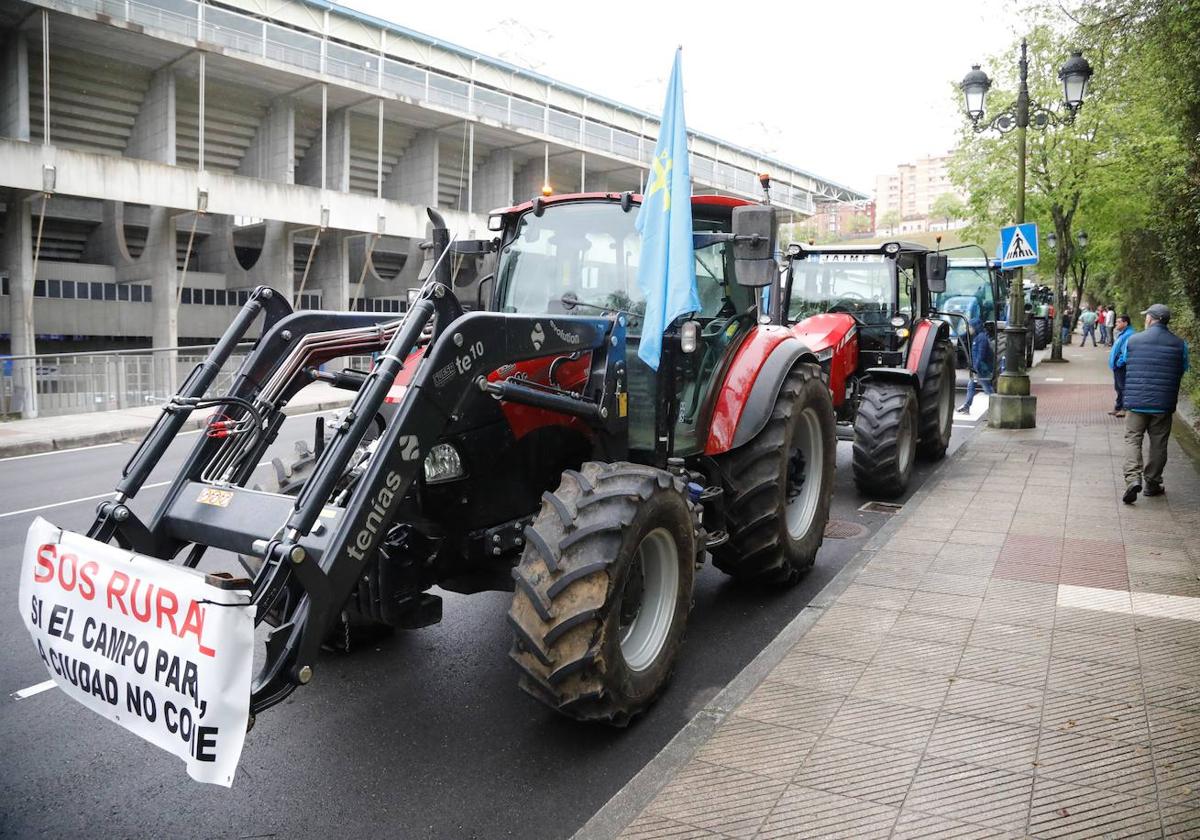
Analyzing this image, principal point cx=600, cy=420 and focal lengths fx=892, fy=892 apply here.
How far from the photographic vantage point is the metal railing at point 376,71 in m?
24.6

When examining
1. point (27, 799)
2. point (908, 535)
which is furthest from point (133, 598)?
point (908, 535)

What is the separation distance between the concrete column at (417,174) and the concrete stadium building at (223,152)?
0.24ft

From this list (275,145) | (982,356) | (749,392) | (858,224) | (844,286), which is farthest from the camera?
(858,224)

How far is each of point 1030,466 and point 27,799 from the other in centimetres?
1029

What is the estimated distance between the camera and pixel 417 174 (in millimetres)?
33719

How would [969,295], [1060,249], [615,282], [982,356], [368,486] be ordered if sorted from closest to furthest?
[368,486], [615,282], [982,356], [969,295], [1060,249]

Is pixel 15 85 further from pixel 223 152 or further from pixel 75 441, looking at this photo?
pixel 75 441

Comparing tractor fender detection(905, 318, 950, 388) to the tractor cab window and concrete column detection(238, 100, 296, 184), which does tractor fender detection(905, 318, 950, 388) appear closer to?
the tractor cab window

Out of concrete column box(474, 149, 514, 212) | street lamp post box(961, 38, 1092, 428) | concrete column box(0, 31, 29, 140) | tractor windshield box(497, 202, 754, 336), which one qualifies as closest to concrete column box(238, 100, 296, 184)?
concrete column box(0, 31, 29, 140)

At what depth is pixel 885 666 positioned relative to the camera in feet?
15.6

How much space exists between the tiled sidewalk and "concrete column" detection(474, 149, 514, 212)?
3091 cm

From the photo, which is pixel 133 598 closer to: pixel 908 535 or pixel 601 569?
pixel 601 569

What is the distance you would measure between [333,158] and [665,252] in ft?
98.3

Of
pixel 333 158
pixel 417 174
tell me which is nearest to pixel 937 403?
pixel 333 158
